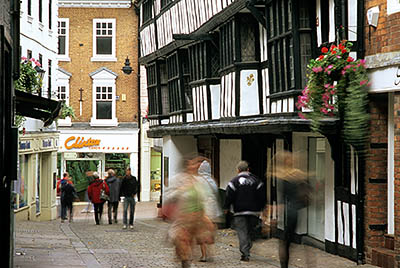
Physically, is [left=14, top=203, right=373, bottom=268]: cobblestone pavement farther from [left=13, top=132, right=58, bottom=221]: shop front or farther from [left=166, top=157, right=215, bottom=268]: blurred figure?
[left=13, top=132, right=58, bottom=221]: shop front

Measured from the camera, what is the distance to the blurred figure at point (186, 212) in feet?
37.0

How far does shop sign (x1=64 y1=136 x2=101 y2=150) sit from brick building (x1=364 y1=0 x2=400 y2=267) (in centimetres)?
2785

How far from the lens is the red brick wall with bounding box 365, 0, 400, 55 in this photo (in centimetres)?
1230

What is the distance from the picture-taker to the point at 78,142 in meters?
40.4

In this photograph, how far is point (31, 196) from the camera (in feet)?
90.4

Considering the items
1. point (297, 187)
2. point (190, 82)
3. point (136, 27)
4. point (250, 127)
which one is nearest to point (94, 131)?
point (136, 27)

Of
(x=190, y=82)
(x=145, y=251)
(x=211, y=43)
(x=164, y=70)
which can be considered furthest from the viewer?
(x=164, y=70)

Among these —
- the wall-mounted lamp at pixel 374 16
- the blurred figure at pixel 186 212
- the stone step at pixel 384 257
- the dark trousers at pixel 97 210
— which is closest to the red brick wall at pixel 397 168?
the stone step at pixel 384 257

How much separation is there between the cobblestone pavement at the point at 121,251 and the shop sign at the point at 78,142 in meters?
17.3

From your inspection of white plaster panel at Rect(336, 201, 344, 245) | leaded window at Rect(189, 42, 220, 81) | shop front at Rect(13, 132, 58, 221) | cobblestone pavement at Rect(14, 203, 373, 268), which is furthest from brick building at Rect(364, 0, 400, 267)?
shop front at Rect(13, 132, 58, 221)

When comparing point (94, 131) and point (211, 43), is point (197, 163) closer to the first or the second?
point (211, 43)

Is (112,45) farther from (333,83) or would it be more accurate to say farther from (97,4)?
(333,83)

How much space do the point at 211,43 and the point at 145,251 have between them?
810cm

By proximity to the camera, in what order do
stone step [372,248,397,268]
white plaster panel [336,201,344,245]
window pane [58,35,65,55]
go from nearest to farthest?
stone step [372,248,397,268] < white plaster panel [336,201,344,245] < window pane [58,35,65,55]
